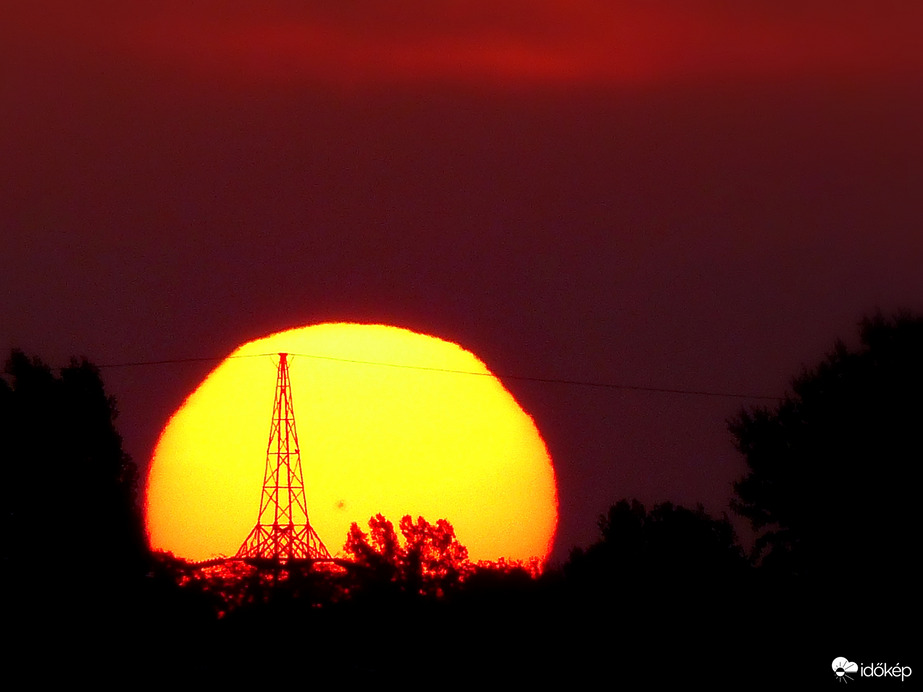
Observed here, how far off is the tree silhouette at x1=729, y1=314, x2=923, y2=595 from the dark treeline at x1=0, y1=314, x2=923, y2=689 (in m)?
0.06

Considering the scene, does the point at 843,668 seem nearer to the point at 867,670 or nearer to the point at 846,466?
the point at 867,670

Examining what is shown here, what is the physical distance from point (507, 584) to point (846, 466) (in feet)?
36.9

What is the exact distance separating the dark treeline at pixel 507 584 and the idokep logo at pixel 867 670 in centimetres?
32

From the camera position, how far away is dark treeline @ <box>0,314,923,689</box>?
3291 cm

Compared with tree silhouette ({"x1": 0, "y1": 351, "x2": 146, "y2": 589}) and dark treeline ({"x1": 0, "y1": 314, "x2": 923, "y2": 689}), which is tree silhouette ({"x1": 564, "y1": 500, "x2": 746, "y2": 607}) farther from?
tree silhouette ({"x1": 0, "y1": 351, "x2": 146, "y2": 589})

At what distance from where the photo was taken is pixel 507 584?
38188 millimetres

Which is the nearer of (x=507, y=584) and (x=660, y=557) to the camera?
(x=507, y=584)

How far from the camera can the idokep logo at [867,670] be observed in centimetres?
3197

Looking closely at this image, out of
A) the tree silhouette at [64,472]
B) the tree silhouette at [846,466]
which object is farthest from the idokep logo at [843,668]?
the tree silhouette at [64,472]

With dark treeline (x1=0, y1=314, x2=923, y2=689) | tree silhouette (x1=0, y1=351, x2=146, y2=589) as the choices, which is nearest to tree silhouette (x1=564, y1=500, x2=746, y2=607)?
dark treeline (x1=0, y1=314, x2=923, y2=689)

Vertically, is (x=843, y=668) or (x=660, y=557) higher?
(x=660, y=557)

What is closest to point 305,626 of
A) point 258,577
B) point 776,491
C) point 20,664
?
point 258,577

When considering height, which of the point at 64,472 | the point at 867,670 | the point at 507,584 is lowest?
the point at 867,670

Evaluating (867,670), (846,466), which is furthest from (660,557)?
(867,670)
